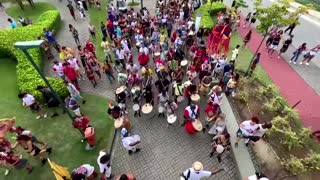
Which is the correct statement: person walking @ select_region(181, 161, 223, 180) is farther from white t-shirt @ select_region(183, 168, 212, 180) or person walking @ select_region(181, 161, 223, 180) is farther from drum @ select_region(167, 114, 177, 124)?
drum @ select_region(167, 114, 177, 124)

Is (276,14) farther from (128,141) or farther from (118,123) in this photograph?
(128,141)

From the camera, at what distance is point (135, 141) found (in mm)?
9281

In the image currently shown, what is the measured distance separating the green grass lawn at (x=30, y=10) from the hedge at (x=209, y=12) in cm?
1442

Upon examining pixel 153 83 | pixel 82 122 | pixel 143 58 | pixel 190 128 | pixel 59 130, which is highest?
pixel 143 58

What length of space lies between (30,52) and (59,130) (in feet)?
20.8

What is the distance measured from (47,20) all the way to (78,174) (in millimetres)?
14794

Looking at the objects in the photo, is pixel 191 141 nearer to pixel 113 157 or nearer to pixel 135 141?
pixel 135 141

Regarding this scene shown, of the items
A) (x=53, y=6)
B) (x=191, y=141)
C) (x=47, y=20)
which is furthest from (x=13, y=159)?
(x=53, y=6)

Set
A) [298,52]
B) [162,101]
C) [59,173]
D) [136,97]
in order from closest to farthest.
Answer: [59,173], [162,101], [136,97], [298,52]

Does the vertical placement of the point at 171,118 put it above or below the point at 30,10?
below

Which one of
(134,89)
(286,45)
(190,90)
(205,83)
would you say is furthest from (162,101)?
(286,45)

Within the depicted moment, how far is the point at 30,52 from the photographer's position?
1416 centimetres

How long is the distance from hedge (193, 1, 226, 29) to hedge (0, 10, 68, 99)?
11.7m

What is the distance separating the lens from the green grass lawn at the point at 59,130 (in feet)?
31.1
